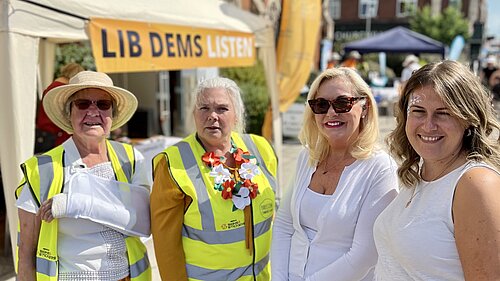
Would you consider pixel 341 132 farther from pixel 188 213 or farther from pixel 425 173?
pixel 188 213

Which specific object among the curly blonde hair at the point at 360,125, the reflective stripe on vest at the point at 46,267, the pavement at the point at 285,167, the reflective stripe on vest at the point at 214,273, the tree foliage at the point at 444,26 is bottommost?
the pavement at the point at 285,167

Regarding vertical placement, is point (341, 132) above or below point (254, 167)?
above

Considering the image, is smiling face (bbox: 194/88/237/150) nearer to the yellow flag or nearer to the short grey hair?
the short grey hair

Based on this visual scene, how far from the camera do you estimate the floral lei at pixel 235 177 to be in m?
2.11

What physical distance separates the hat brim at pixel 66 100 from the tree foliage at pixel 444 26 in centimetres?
3903

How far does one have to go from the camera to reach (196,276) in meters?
2.12

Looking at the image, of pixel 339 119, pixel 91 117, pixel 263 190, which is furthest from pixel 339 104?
pixel 91 117

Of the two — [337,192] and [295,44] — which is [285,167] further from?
[337,192]

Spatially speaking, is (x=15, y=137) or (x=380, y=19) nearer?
(x=15, y=137)

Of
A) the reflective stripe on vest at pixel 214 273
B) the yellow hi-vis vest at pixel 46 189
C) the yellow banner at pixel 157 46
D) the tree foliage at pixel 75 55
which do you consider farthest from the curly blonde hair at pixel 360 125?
the tree foliage at pixel 75 55

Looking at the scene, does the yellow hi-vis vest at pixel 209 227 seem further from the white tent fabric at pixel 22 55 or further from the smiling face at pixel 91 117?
the white tent fabric at pixel 22 55

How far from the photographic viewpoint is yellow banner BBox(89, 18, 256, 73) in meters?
3.61

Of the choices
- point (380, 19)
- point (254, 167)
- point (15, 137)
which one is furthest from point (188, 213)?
point (380, 19)

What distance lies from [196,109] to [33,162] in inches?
29.5
